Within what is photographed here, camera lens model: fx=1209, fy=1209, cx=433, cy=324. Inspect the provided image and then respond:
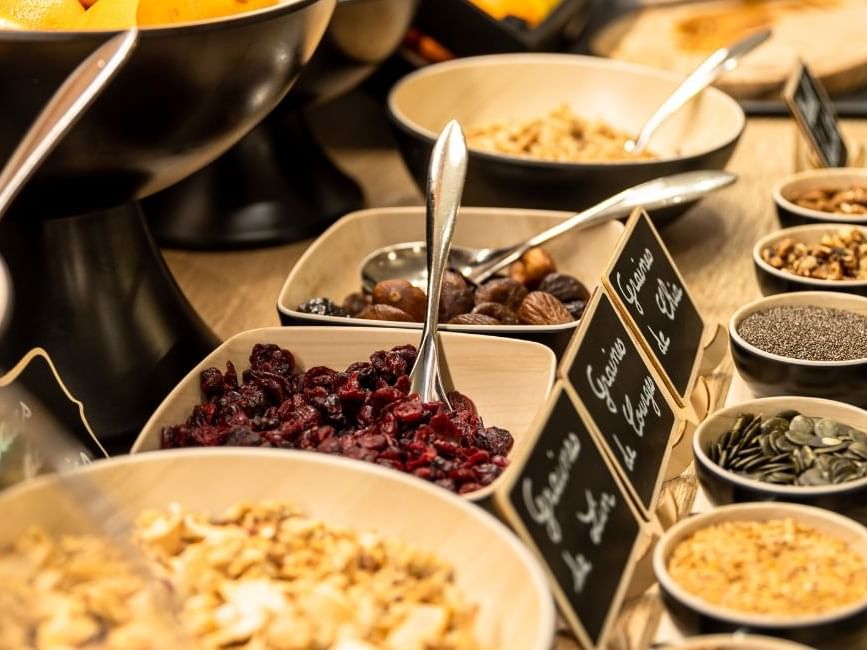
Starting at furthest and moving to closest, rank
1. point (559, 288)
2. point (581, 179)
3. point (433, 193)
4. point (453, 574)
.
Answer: point (581, 179) → point (559, 288) → point (433, 193) → point (453, 574)

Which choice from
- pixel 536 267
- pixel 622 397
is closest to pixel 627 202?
pixel 536 267

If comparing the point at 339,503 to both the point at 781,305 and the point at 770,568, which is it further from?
the point at 781,305

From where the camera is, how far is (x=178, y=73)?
34.6 inches

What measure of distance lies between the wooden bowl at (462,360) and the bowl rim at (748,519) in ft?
0.62

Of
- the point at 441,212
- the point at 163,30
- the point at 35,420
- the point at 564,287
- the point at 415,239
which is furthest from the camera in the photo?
the point at 415,239

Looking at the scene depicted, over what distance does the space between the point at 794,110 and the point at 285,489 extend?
99cm

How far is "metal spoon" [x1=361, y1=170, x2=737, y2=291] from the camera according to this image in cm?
134

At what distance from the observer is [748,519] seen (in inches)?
33.8

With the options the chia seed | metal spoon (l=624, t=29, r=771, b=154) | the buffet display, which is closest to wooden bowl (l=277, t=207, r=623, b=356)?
the buffet display

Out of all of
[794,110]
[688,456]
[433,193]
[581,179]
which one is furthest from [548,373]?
[794,110]

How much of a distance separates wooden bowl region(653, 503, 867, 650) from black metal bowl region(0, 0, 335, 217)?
0.47m

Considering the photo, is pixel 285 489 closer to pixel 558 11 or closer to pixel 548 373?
pixel 548 373

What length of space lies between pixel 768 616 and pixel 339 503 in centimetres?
28

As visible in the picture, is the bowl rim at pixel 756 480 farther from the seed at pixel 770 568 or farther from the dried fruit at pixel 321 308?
the dried fruit at pixel 321 308
